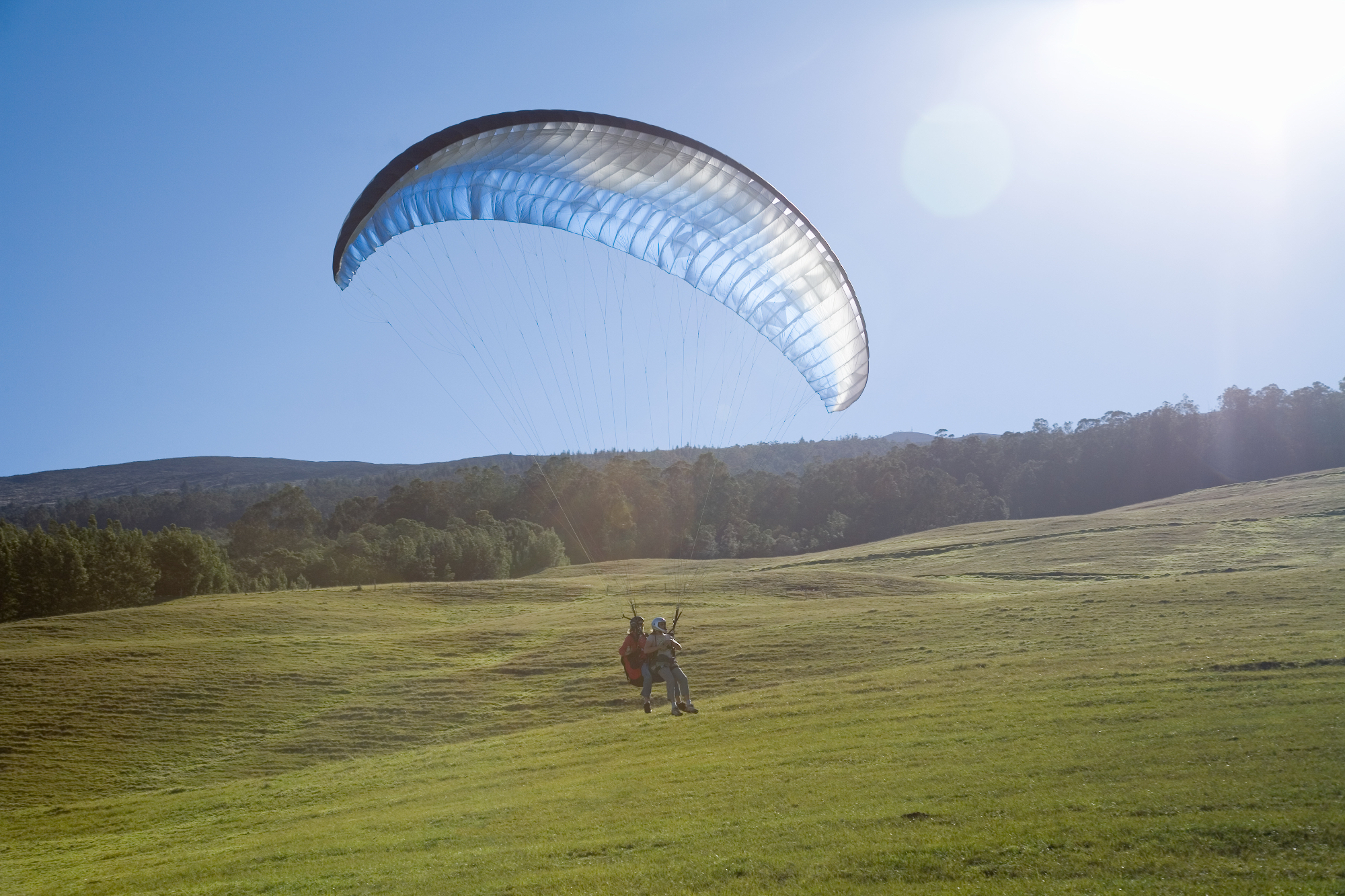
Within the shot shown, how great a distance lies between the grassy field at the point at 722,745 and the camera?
11383mm

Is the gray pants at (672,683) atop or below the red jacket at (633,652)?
below

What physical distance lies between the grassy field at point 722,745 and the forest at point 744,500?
1246 inches

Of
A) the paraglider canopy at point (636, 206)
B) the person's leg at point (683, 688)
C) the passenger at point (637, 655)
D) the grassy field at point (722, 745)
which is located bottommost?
the grassy field at point (722, 745)

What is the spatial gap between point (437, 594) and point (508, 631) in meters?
17.4

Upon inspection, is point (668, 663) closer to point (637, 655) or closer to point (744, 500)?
point (637, 655)

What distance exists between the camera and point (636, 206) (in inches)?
607

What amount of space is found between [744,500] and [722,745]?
92176mm

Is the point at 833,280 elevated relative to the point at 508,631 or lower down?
elevated

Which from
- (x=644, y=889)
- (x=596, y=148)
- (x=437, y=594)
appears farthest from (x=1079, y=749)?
(x=437, y=594)

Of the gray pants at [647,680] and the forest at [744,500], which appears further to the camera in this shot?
the forest at [744,500]

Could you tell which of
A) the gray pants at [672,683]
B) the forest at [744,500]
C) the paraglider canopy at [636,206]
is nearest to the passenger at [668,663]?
the gray pants at [672,683]

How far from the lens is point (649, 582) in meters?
60.3

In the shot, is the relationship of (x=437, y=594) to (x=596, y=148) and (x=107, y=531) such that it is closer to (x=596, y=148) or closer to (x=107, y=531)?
(x=107, y=531)

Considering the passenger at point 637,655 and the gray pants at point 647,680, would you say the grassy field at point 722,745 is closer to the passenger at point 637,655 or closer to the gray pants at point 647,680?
the gray pants at point 647,680
